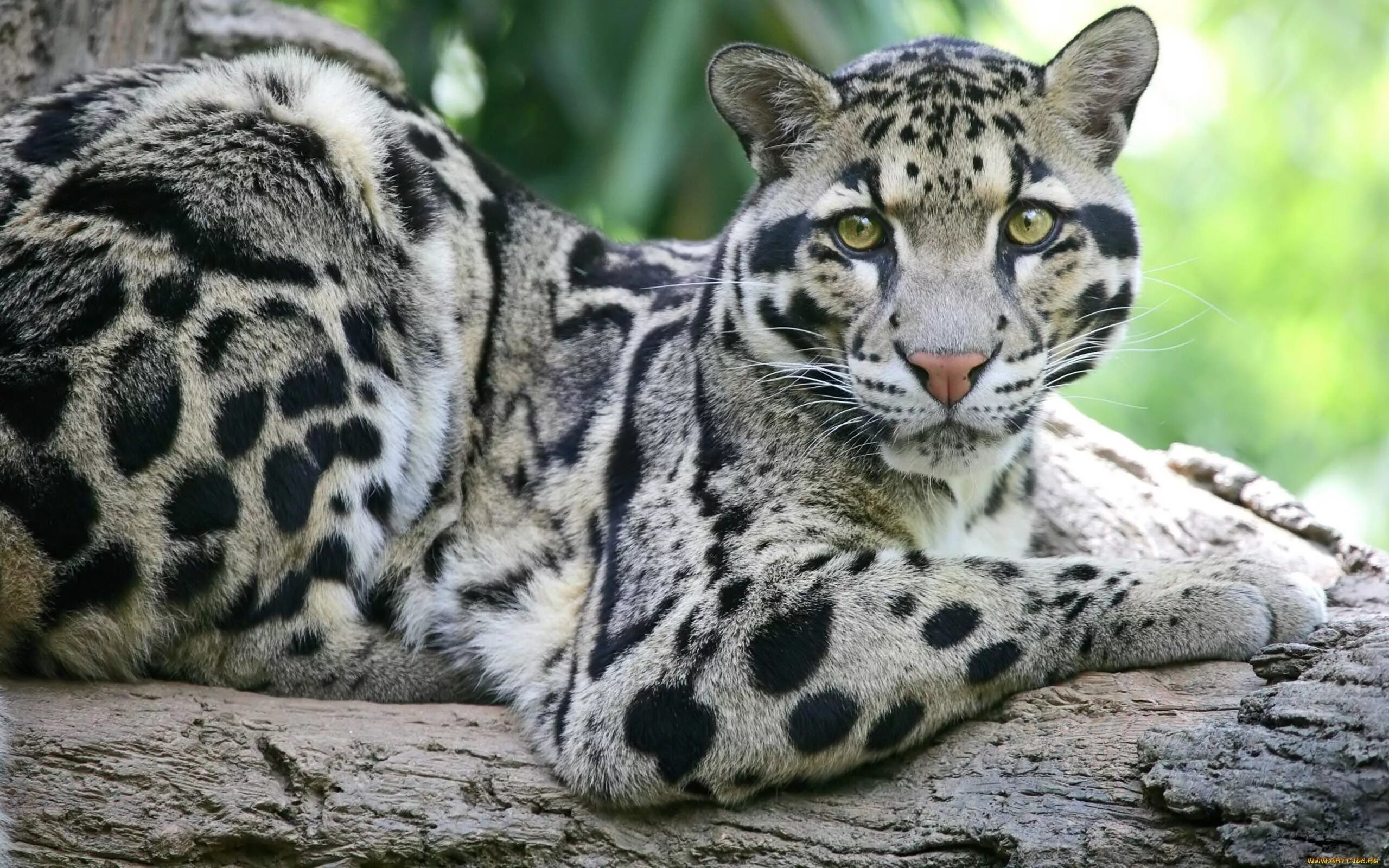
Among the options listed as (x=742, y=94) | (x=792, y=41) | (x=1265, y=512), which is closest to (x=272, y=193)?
(x=742, y=94)

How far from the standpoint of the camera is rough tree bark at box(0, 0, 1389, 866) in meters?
4.36

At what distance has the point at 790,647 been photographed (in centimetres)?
512

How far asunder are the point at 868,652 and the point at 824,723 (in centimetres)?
31

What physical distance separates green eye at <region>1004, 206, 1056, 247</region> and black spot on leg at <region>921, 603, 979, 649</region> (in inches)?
59.0

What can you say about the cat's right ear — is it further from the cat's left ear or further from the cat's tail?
the cat's tail

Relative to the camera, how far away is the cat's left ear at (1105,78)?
571 centimetres

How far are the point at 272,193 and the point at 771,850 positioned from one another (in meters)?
3.49

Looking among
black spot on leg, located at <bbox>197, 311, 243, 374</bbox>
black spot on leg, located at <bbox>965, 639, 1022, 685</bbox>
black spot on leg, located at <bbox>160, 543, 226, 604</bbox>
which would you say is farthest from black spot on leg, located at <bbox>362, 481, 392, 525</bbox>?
black spot on leg, located at <bbox>965, 639, 1022, 685</bbox>

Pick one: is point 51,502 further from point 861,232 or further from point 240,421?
point 861,232

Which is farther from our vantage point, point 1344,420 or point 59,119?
point 1344,420

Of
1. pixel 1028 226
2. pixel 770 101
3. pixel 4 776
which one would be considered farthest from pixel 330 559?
pixel 1028 226

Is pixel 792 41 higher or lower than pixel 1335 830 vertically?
higher

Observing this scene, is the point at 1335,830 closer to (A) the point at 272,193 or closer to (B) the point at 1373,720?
(B) the point at 1373,720

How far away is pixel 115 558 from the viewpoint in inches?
216
